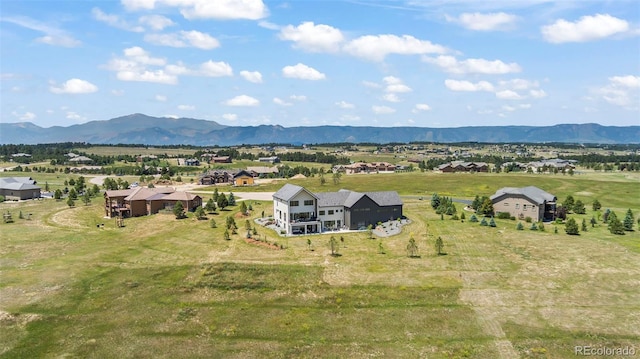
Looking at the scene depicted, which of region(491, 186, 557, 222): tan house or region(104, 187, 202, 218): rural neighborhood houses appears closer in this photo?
region(491, 186, 557, 222): tan house

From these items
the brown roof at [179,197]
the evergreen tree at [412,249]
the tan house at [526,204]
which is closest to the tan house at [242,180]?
the brown roof at [179,197]

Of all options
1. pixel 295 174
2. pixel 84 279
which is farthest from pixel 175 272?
pixel 295 174

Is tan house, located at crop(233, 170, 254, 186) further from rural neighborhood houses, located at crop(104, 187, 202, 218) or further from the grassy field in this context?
the grassy field

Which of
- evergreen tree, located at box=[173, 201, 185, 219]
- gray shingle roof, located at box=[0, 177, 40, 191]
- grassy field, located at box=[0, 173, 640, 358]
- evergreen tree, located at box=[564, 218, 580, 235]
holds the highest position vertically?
gray shingle roof, located at box=[0, 177, 40, 191]

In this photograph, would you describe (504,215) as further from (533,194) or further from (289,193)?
(289,193)

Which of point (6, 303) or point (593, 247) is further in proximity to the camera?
point (593, 247)

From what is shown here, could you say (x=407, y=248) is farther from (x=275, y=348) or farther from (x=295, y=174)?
(x=295, y=174)

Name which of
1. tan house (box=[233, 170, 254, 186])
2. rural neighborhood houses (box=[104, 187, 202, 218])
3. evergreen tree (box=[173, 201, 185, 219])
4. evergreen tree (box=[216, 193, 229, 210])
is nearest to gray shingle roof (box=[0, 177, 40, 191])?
rural neighborhood houses (box=[104, 187, 202, 218])
